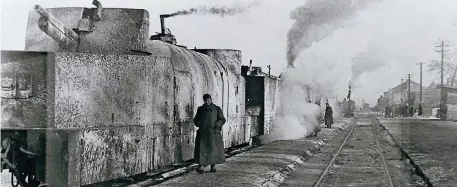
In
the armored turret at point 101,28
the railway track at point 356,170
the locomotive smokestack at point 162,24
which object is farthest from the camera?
the locomotive smokestack at point 162,24

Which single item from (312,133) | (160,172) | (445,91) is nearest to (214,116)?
(160,172)

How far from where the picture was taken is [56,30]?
7.43 meters

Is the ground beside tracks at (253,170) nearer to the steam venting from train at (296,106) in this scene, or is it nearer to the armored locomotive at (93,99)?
the armored locomotive at (93,99)

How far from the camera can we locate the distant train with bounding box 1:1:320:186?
7.00m

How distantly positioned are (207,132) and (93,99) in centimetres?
332

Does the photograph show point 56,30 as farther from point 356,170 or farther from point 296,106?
point 296,106

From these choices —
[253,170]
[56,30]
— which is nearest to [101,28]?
[56,30]

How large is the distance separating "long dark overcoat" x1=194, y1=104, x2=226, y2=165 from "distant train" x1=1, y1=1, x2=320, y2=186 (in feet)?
0.74

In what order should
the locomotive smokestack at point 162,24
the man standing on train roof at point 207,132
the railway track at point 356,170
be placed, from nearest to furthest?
the man standing on train roof at point 207,132 < the railway track at point 356,170 < the locomotive smokestack at point 162,24

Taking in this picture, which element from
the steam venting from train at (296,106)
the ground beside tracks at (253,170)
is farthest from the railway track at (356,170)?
the steam venting from train at (296,106)

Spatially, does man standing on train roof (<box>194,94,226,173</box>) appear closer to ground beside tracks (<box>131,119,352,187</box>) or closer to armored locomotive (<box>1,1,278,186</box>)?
armored locomotive (<box>1,1,278,186</box>)

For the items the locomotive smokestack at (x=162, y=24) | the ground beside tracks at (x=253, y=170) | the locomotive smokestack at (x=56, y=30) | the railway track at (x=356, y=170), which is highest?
the locomotive smokestack at (x=162, y=24)

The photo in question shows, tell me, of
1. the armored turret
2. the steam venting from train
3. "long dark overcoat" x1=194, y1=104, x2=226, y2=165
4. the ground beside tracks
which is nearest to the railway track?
the ground beside tracks

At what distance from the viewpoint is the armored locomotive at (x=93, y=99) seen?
7.00 meters
